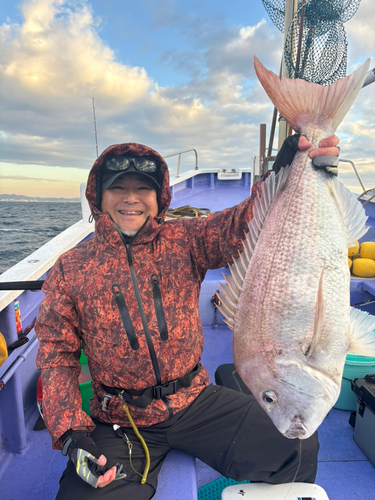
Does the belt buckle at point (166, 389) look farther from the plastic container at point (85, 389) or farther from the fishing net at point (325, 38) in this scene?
the fishing net at point (325, 38)

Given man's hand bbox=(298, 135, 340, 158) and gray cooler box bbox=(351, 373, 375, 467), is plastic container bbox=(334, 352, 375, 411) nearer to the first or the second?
gray cooler box bbox=(351, 373, 375, 467)

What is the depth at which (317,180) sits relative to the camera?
5.15 feet

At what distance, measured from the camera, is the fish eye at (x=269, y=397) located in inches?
55.8

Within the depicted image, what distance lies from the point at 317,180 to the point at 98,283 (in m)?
1.36

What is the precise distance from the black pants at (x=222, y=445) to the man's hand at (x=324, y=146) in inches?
60.6

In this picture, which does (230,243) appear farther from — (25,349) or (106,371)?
(25,349)

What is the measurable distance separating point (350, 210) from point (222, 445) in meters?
1.52

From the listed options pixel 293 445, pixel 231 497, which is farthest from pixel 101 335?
pixel 293 445

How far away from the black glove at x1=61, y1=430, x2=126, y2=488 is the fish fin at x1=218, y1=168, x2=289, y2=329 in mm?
989

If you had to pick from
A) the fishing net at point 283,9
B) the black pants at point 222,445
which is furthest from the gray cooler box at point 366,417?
the fishing net at point 283,9

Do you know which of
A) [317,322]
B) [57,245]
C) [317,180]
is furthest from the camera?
[57,245]

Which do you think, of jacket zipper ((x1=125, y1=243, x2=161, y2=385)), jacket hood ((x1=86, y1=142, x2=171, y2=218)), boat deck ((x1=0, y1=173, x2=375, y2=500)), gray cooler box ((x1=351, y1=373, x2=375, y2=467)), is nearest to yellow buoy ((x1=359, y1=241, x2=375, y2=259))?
gray cooler box ((x1=351, y1=373, x2=375, y2=467))

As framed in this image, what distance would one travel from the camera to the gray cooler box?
227 cm

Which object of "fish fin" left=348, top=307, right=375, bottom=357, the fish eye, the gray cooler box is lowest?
the gray cooler box
